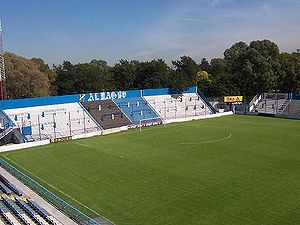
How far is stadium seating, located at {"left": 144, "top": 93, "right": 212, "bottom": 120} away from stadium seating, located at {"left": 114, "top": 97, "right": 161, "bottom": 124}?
4.60 feet

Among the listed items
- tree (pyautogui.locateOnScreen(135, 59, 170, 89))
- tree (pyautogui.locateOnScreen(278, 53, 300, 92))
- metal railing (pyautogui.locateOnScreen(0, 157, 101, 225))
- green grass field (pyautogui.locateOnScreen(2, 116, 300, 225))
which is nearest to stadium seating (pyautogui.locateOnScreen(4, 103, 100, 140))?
green grass field (pyautogui.locateOnScreen(2, 116, 300, 225))

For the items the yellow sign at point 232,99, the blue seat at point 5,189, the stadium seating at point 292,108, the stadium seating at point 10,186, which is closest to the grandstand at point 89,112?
the yellow sign at point 232,99

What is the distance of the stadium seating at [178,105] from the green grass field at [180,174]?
13730mm

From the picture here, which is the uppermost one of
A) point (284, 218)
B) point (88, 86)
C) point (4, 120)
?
point (88, 86)

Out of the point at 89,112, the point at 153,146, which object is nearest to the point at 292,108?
the point at 153,146

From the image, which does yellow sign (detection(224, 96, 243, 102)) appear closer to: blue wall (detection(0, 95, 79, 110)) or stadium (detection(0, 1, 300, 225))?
stadium (detection(0, 1, 300, 225))

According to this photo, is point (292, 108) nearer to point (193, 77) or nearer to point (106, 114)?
point (193, 77)

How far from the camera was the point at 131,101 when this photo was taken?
Result: 50938 mm

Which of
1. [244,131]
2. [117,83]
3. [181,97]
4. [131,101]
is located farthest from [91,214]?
[117,83]

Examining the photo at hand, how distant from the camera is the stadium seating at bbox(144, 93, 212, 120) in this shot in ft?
170

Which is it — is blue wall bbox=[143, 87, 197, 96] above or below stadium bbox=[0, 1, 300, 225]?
above

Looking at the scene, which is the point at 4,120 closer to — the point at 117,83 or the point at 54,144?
the point at 54,144

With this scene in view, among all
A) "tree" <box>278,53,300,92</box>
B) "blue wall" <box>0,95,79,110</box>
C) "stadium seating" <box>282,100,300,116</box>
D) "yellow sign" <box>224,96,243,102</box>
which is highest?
"tree" <box>278,53,300,92</box>

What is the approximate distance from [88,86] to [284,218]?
49309 millimetres
